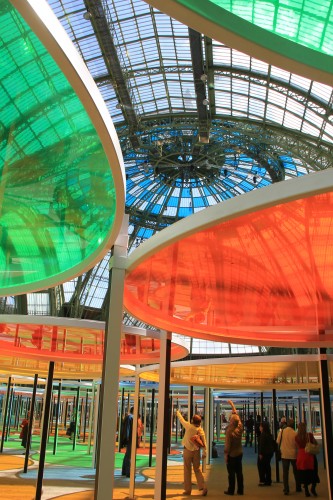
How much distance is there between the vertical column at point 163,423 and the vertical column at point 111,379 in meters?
3.40

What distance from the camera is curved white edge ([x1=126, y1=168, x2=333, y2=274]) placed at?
4559mm

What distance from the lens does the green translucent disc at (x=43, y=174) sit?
5.52 m

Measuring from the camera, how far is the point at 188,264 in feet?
24.2

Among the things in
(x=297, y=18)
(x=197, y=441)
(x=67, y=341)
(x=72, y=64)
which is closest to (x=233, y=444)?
(x=197, y=441)

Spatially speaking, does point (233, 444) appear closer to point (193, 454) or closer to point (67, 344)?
point (193, 454)

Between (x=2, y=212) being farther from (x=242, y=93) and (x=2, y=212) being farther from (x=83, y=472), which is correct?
(x=242, y=93)

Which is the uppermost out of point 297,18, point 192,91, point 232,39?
point 192,91

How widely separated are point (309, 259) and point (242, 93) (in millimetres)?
24916

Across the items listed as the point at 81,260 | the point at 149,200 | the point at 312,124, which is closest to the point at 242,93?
the point at 312,124

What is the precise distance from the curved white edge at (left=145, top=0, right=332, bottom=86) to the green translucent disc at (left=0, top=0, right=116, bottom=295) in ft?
5.16

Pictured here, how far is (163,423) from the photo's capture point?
32.8 feet

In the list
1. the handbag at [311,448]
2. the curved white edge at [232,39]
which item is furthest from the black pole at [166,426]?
the curved white edge at [232,39]

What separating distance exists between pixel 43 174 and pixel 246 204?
12.1 ft

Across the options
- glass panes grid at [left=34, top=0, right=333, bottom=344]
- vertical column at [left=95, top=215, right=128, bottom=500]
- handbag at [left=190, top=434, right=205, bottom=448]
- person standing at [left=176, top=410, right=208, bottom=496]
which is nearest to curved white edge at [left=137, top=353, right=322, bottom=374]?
person standing at [left=176, top=410, right=208, bottom=496]
